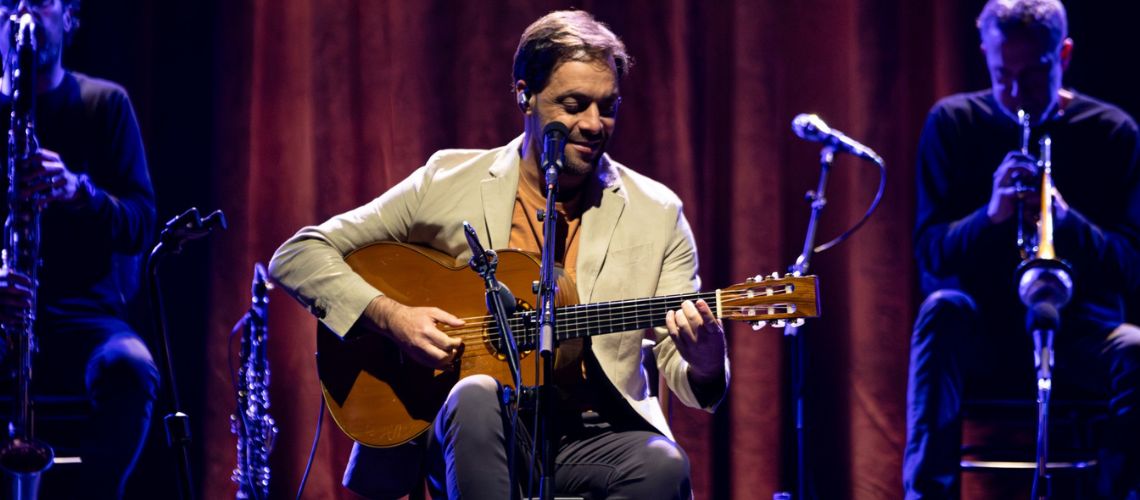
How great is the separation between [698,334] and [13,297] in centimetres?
211

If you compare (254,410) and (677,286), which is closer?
(677,286)

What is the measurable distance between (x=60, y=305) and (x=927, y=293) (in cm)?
312

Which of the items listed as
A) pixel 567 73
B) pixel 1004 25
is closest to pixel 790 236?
pixel 1004 25

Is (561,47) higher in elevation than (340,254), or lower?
higher

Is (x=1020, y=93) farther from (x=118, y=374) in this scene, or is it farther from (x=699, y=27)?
(x=118, y=374)

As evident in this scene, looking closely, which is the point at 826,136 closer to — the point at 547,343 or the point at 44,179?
the point at 547,343

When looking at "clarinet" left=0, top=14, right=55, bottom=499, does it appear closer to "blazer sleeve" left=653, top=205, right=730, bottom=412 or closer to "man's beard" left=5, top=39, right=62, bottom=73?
"man's beard" left=5, top=39, right=62, bottom=73

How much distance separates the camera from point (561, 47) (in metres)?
3.38

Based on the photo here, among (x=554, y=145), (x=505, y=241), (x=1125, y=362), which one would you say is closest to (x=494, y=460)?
(x=554, y=145)

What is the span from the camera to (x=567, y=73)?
3.35 m

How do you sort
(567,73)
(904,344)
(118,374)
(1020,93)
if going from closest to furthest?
(567,73) → (118,374) → (1020,93) → (904,344)

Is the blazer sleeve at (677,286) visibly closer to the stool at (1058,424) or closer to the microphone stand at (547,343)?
the microphone stand at (547,343)

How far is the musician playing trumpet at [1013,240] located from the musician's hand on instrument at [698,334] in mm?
1249

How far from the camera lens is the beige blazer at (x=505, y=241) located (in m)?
3.24
